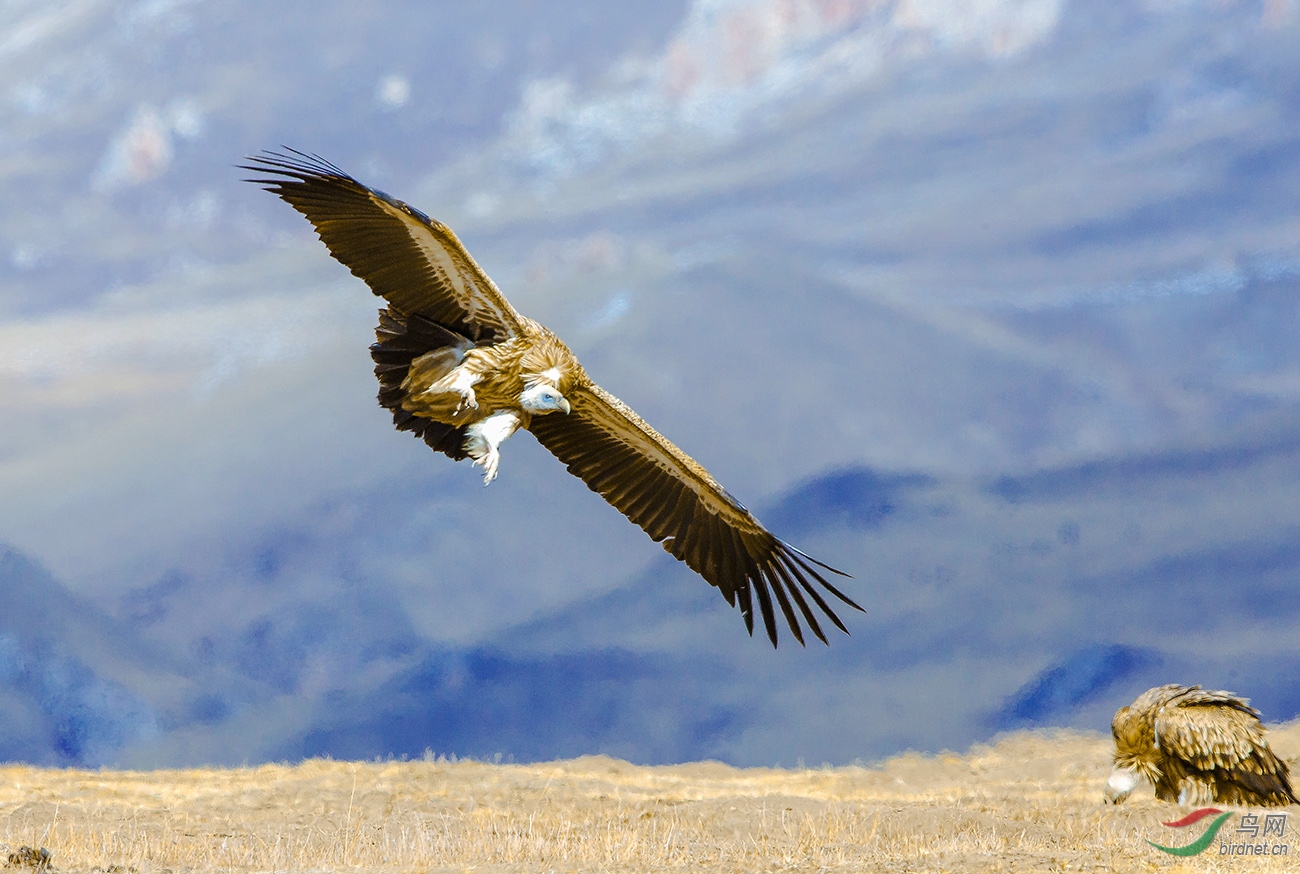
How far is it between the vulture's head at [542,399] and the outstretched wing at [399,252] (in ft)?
1.52

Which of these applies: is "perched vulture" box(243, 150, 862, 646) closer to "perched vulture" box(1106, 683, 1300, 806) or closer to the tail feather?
the tail feather

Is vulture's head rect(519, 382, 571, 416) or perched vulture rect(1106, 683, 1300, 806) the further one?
perched vulture rect(1106, 683, 1300, 806)

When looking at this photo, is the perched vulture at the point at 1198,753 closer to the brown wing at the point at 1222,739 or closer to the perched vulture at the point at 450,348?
the brown wing at the point at 1222,739

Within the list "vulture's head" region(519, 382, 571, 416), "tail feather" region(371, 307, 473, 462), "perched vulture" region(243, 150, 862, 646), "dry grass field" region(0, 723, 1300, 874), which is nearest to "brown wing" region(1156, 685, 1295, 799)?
"dry grass field" region(0, 723, 1300, 874)

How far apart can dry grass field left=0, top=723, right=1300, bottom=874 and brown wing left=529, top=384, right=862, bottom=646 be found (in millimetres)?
1980

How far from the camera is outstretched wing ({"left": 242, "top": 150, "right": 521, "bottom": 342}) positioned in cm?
934

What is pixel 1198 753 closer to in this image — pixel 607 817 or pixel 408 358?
pixel 607 817

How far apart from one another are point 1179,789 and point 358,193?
8.80 m

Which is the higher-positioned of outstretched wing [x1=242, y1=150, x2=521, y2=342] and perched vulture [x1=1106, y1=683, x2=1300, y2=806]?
outstretched wing [x1=242, y1=150, x2=521, y2=342]

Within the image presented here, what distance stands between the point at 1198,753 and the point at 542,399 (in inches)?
273

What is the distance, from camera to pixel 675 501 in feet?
36.9

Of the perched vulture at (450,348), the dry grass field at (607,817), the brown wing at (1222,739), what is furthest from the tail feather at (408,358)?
the brown wing at (1222,739)

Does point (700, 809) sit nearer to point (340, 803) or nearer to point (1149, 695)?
point (340, 803)

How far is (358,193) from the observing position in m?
9.34
